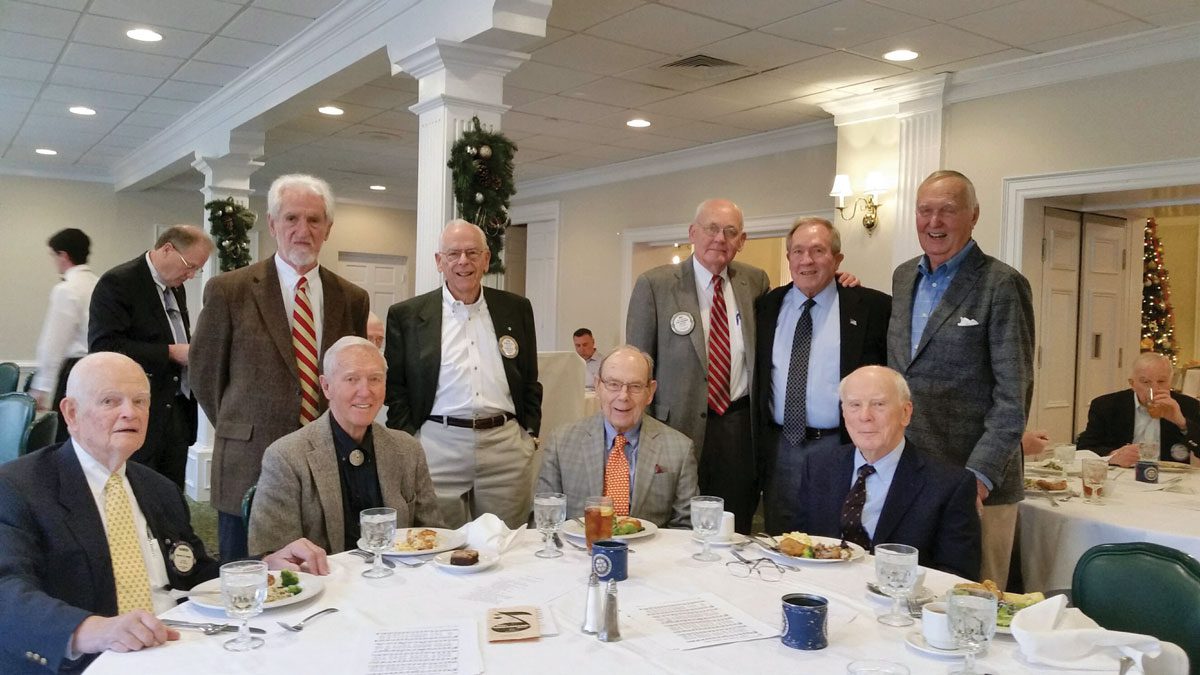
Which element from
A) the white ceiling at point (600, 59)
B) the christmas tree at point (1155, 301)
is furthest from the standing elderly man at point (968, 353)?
the christmas tree at point (1155, 301)

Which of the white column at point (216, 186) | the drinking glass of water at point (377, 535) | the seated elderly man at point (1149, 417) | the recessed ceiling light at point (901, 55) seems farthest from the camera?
the white column at point (216, 186)

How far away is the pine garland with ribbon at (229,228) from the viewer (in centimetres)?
764

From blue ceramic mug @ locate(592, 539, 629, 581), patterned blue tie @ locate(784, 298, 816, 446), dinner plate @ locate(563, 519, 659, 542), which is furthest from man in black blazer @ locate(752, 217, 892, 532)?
blue ceramic mug @ locate(592, 539, 629, 581)

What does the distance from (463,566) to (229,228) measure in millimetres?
6473

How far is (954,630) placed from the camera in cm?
163

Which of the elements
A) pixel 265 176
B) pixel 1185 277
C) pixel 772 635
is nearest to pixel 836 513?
pixel 772 635

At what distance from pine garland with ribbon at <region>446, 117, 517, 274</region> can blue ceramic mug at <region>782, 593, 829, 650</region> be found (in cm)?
301

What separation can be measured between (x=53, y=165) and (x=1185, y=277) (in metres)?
13.1

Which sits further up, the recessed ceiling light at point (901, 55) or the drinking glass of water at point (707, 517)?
the recessed ceiling light at point (901, 55)

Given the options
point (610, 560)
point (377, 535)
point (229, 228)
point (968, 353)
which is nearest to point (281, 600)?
point (377, 535)

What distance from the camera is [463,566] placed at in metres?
2.10

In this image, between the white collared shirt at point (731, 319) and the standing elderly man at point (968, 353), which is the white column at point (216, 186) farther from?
the standing elderly man at point (968, 353)

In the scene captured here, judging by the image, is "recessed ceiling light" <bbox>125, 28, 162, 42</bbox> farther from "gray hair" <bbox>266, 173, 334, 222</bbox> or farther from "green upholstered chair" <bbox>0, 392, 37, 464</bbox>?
"gray hair" <bbox>266, 173, 334, 222</bbox>

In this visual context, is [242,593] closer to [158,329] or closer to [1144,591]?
[1144,591]
